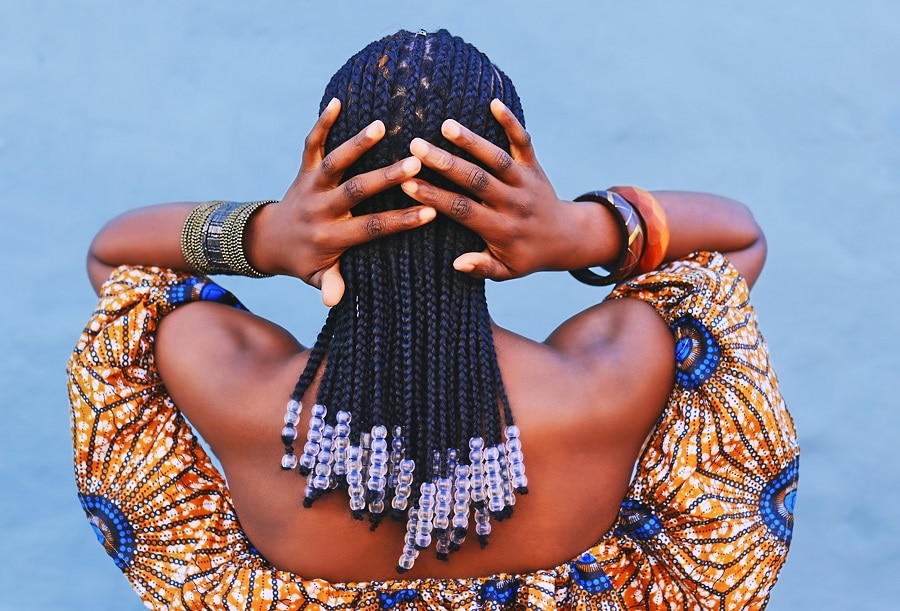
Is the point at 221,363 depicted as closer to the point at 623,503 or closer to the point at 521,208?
the point at 521,208

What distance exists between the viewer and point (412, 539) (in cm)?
123

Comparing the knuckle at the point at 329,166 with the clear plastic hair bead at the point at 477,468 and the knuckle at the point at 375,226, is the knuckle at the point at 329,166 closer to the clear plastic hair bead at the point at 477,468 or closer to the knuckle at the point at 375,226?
the knuckle at the point at 375,226

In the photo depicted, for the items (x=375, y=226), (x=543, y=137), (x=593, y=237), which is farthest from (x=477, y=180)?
(x=543, y=137)

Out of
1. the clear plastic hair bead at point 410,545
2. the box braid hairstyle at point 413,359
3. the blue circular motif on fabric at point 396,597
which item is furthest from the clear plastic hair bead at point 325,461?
the blue circular motif on fabric at point 396,597

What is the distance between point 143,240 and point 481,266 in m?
0.57

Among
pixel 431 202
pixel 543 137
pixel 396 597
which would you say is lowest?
pixel 396 597

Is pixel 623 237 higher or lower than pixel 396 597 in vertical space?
higher

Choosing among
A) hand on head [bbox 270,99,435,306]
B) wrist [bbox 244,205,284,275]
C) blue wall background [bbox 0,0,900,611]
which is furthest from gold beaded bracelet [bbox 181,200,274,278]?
blue wall background [bbox 0,0,900,611]

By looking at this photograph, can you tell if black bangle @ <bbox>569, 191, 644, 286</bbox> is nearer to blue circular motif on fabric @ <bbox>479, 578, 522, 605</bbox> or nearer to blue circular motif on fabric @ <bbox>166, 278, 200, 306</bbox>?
blue circular motif on fabric @ <bbox>479, 578, 522, 605</bbox>

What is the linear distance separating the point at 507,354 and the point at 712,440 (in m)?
0.31

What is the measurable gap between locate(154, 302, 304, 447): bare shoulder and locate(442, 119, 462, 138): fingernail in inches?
A: 13.7

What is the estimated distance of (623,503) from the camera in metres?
1.36

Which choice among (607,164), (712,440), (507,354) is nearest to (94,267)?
(507,354)

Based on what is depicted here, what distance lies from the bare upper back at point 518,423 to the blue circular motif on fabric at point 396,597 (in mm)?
28
